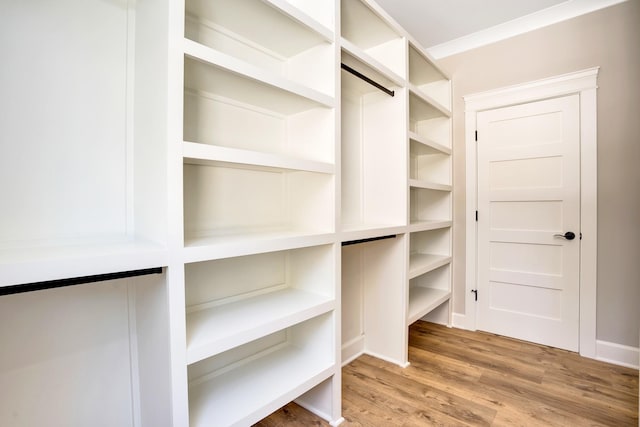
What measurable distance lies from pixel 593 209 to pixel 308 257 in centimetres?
222

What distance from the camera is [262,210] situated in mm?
1828

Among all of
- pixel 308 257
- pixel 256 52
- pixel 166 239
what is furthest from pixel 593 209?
pixel 166 239

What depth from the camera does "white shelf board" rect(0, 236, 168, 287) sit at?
0.82 m

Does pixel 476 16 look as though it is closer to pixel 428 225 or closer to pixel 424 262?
pixel 428 225

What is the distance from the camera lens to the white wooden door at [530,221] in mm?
2547

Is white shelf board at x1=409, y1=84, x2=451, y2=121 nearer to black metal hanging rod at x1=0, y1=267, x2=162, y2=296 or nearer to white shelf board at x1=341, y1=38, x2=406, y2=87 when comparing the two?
white shelf board at x1=341, y1=38, x2=406, y2=87

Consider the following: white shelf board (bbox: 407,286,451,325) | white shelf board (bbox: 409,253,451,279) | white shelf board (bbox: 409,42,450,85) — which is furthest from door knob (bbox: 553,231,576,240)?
white shelf board (bbox: 409,42,450,85)

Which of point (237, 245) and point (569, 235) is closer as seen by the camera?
point (237, 245)

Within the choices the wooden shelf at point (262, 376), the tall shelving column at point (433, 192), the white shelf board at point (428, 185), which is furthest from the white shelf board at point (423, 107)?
the wooden shelf at point (262, 376)

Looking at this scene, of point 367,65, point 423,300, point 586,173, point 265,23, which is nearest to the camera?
point 265,23

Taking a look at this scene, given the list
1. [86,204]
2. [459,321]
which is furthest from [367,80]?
[459,321]

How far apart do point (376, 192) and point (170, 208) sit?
161 cm

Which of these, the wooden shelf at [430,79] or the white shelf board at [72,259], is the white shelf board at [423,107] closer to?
the wooden shelf at [430,79]

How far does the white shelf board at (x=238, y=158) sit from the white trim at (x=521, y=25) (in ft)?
7.44
